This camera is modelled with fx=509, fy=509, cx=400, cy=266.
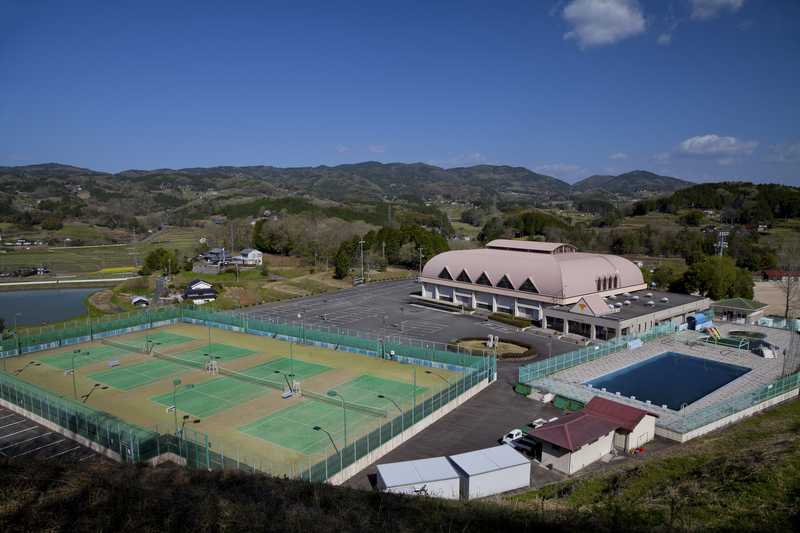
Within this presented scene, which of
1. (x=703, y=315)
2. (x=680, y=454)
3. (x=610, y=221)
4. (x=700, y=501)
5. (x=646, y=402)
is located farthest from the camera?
(x=610, y=221)

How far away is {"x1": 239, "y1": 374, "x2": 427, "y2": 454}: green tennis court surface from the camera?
22.2 meters

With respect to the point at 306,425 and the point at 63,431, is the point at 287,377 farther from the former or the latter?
the point at 63,431

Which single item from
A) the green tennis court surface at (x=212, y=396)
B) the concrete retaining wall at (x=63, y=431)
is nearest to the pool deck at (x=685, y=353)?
the green tennis court surface at (x=212, y=396)

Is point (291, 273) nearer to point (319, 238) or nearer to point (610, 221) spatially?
point (319, 238)

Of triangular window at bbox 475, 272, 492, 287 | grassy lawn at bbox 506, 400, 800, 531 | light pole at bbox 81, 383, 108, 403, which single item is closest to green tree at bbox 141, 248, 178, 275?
light pole at bbox 81, 383, 108, 403

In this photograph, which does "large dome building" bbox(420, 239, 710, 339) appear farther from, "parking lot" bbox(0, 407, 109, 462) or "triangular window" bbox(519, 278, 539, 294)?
"parking lot" bbox(0, 407, 109, 462)

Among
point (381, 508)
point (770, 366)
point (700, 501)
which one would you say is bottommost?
point (770, 366)

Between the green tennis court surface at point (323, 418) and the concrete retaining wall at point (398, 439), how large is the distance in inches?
66.8

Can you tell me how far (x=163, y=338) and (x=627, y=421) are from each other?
33239 mm

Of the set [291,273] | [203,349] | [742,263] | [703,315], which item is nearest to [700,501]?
[203,349]

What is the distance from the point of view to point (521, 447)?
2139 centimetres

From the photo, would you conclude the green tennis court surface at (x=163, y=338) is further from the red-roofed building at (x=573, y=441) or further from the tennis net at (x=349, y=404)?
the red-roofed building at (x=573, y=441)

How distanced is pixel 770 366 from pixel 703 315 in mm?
11313

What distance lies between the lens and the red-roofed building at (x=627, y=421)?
21547mm
